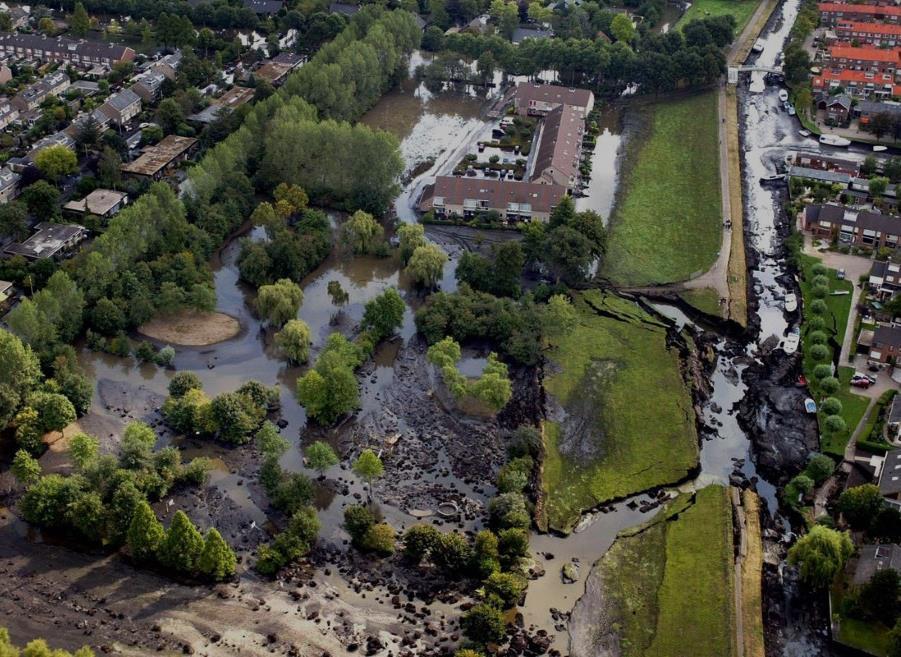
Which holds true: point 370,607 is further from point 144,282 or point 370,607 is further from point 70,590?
point 144,282

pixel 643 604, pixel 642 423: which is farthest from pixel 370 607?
pixel 642 423

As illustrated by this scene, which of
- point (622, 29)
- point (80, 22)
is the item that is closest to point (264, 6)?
point (80, 22)

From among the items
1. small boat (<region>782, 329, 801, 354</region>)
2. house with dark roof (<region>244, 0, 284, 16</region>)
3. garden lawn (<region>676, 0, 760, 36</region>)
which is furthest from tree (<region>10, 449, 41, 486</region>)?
garden lawn (<region>676, 0, 760, 36</region>)

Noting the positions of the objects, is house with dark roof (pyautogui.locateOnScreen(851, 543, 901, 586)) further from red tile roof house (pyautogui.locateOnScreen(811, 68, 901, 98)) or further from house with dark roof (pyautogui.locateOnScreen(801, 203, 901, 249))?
red tile roof house (pyautogui.locateOnScreen(811, 68, 901, 98))

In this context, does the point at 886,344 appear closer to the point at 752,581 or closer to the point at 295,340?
the point at 752,581

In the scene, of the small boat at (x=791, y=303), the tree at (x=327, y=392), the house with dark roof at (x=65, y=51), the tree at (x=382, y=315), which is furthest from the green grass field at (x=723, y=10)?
the tree at (x=327, y=392)

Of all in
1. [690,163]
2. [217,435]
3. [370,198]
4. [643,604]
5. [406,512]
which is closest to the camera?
[643,604]

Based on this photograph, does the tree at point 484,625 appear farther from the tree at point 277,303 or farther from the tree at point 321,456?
the tree at point 277,303
